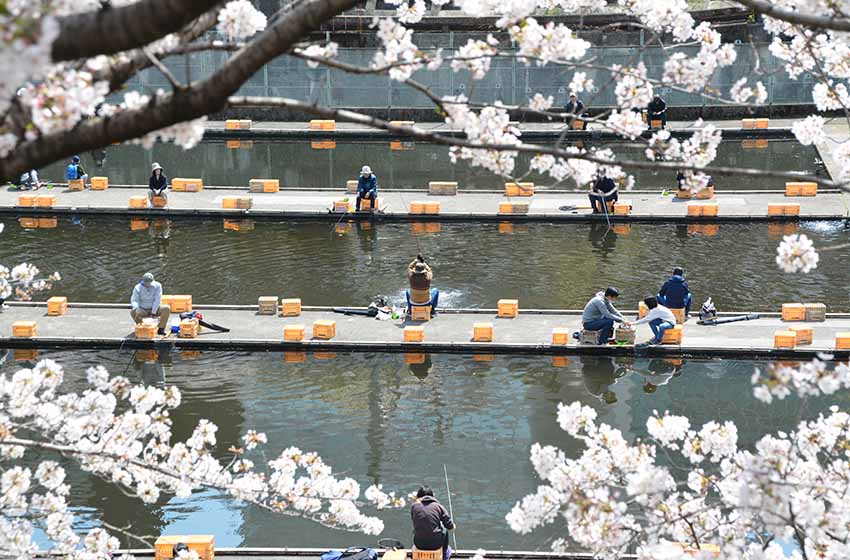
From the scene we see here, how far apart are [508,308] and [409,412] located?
5.03m

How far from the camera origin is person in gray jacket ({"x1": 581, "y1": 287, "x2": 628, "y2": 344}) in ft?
80.7

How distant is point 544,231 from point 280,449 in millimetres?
14837

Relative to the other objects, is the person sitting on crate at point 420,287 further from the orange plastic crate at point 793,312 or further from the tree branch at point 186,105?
the tree branch at point 186,105

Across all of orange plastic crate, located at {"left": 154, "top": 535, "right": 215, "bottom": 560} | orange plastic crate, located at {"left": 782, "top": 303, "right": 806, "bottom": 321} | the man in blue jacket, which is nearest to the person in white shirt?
the man in blue jacket

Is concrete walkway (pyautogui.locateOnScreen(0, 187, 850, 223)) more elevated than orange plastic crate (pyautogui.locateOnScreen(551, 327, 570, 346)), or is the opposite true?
concrete walkway (pyautogui.locateOnScreen(0, 187, 850, 223))

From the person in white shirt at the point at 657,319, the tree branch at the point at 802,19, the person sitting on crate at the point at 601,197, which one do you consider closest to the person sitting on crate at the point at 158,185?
the person sitting on crate at the point at 601,197

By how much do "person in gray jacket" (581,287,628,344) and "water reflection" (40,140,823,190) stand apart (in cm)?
1402

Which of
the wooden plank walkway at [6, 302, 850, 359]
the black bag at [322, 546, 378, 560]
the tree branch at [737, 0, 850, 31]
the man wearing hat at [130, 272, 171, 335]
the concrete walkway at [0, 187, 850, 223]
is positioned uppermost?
the tree branch at [737, 0, 850, 31]

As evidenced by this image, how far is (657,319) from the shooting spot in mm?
24734

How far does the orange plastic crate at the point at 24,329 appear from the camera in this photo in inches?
1007

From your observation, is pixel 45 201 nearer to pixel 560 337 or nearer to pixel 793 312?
pixel 560 337

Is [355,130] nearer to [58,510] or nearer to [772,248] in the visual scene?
[772,248]

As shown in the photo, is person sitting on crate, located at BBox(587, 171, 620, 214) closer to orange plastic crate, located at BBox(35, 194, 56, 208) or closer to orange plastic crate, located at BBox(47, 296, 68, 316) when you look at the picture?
orange plastic crate, located at BBox(47, 296, 68, 316)

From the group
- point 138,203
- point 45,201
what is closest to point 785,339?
point 138,203
